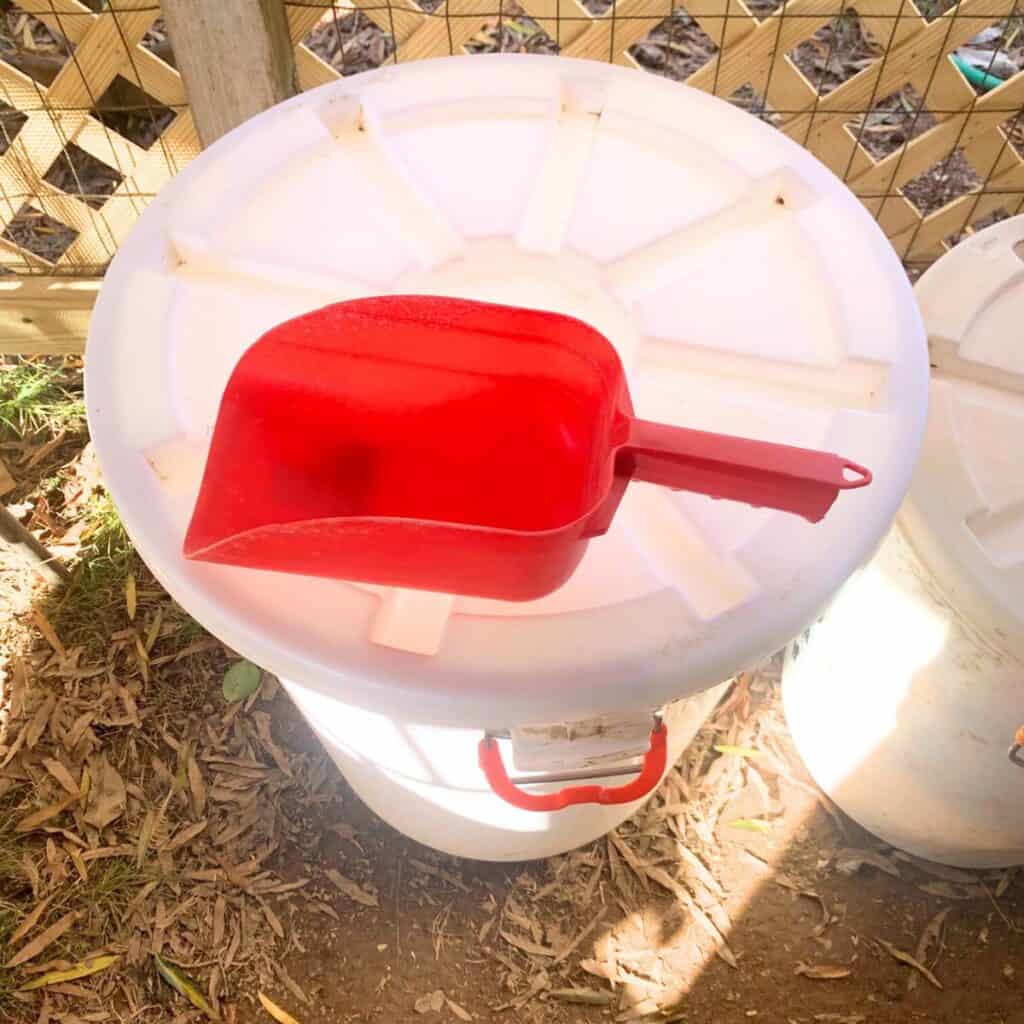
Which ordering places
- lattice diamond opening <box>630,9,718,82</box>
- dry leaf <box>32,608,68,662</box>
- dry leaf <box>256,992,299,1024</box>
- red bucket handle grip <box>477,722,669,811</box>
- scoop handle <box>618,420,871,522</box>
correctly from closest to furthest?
scoop handle <box>618,420,871,522</box>
red bucket handle grip <box>477,722,669,811</box>
dry leaf <box>256,992,299,1024</box>
dry leaf <box>32,608,68,662</box>
lattice diamond opening <box>630,9,718,82</box>

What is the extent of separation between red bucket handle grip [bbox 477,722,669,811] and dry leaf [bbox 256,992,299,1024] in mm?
503

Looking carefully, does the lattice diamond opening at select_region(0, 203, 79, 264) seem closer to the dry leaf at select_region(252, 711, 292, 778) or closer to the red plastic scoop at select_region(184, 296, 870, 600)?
the dry leaf at select_region(252, 711, 292, 778)

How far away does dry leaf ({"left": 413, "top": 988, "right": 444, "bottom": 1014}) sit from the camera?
113 centimetres

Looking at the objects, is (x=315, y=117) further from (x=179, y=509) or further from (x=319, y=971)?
(x=319, y=971)

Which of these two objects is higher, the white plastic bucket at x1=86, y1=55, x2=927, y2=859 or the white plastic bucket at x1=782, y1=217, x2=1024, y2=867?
the white plastic bucket at x1=86, y1=55, x2=927, y2=859

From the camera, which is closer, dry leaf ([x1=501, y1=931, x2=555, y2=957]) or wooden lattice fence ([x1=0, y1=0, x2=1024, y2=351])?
dry leaf ([x1=501, y1=931, x2=555, y2=957])

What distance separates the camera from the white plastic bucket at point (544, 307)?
2.07 ft

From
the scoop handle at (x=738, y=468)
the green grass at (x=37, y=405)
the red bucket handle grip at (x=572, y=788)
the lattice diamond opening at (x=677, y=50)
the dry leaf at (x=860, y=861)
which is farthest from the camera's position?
the lattice diamond opening at (x=677, y=50)

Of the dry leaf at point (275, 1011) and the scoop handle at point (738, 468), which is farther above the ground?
the scoop handle at point (738, 468)

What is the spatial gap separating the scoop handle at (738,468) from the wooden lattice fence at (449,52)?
0.87 metres

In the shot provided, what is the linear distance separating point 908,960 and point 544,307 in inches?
34.9

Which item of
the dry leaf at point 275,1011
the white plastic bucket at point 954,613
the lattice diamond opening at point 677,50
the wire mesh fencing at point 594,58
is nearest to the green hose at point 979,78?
the wire mesh fencing at point 594,58

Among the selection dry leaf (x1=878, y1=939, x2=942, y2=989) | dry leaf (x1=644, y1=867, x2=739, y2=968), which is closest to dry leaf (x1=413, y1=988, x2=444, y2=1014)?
dry leaf (x1=644, y1=867, x2=739, y2=968)

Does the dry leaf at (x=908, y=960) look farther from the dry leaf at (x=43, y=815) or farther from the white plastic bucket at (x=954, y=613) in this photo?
the dry leaf at (x=43, y=815)
